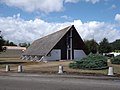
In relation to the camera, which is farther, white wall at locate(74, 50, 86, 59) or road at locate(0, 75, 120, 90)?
white wall at locate(74, 50, 86, 59)

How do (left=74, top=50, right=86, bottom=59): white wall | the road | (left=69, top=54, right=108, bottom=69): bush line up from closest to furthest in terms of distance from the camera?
the road, (left=69, top=54, right=108, bottom=69): bush, (left=74, top=50, right=86, bottom=59): white wall

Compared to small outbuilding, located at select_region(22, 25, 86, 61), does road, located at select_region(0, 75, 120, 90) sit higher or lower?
lower

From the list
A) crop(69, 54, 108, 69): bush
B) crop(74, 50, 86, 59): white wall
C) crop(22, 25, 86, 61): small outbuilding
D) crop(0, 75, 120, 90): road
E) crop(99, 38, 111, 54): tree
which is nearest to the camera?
crop(0, 75, 120, 90): road

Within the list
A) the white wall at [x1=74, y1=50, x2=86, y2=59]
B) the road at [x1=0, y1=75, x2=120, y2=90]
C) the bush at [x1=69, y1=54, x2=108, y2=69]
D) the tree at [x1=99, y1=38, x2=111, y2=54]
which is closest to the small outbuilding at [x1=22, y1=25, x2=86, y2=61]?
the white wall at [x1=74, y1=50, x2=86, y2=59]

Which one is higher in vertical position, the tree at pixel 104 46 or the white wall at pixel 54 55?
the tree at pixel 104 46

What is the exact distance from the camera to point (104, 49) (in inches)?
4407

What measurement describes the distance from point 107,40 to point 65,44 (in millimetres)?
56918

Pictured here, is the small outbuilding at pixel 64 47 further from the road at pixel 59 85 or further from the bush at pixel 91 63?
the road at pixel 59 85

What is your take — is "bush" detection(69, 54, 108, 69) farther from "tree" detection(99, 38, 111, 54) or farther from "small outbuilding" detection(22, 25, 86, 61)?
"tree" detection(99, 38, 111, 54)

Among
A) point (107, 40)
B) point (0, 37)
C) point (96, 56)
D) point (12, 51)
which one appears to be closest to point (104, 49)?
point (107, 40)

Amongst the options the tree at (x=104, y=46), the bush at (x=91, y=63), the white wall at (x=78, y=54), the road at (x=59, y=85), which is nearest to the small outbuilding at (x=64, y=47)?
the white wall at (x=78, y=54)

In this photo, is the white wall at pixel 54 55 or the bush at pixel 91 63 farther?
the white wall at pixel 54 55

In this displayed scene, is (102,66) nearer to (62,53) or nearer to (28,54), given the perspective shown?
(62,53)

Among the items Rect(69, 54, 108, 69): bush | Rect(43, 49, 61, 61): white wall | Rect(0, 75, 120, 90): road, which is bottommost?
Rect(0, 75, 120, 90): road
